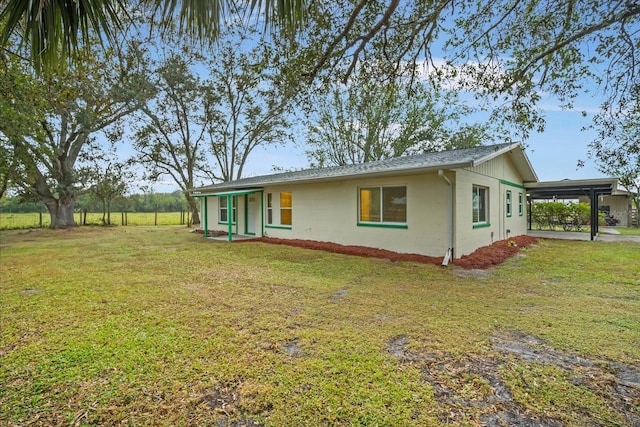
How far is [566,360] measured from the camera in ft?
9.97

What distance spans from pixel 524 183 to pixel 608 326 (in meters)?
12.7

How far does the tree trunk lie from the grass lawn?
52.3ft

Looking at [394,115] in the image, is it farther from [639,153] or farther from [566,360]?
[566,360]

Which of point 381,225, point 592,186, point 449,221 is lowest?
point 381,225

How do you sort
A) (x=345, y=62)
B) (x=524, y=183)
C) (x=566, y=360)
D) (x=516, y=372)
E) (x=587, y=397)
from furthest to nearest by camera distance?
1. (x=524, y=183)
2. (x=345, y=62)
3. (x=566, y=360)
4. (x=516, y=372)
5. (x=587, y=397)

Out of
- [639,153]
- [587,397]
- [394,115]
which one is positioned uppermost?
[394,115]

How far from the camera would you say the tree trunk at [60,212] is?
19172 mm

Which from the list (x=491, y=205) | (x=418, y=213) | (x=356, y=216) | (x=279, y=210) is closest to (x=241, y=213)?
(x=279, y=210)

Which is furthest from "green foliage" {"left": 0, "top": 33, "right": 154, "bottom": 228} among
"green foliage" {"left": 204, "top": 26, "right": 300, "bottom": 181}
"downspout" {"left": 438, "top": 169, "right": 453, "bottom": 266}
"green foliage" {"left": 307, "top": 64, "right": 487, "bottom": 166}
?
"downspout" {"left": 438, "top": 169, "right": 453, "bottom": 266}

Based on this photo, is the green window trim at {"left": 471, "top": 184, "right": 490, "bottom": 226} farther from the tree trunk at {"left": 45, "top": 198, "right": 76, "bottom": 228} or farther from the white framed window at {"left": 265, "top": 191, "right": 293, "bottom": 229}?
the tree trunk at {"left": 45, "top": 198, "right": 76, "bottom": 228}

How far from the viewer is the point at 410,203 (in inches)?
354

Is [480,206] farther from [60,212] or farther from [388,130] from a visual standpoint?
[60,212]

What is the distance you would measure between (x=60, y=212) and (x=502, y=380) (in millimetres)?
24246

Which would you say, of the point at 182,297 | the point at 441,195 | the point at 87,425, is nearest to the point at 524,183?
the point at 441,195
